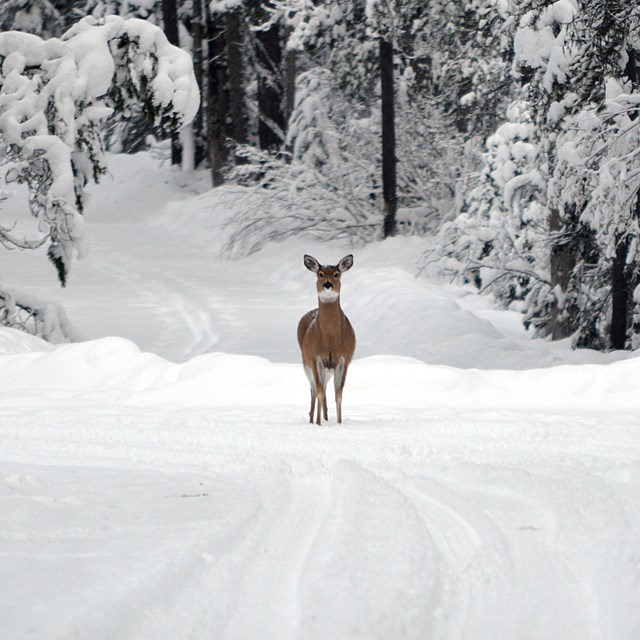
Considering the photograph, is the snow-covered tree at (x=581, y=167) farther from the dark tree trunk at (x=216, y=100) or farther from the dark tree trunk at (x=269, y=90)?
the dark tree trunk at (x=216, y=100)

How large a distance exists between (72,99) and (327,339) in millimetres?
6624

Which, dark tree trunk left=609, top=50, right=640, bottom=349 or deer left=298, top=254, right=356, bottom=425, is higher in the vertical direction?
deer left=298, top=254, right=356, bottom=425

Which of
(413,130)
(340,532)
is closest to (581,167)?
(340,532)

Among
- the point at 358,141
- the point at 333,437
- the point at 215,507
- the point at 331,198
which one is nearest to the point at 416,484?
the point at 215,507

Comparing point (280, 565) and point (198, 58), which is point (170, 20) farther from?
point (280, 565)

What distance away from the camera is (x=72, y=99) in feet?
44.5

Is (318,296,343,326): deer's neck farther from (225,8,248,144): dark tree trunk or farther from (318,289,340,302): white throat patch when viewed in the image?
(225,8,248,144): dark tree trunk

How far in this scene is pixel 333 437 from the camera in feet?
26.0

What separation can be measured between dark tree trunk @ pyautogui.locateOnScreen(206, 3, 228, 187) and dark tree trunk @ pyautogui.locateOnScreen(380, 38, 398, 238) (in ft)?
31.8

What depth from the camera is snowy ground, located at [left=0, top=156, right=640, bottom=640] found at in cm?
409

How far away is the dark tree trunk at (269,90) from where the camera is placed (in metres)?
33.3

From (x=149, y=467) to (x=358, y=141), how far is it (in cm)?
2390

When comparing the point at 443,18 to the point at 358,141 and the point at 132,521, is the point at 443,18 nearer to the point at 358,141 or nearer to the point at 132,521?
the point at 358,141

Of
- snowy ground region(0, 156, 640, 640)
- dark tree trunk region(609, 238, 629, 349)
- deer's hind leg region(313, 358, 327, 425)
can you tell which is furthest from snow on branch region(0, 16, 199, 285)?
dark tree trunk region(609, 238, 629, 349)
